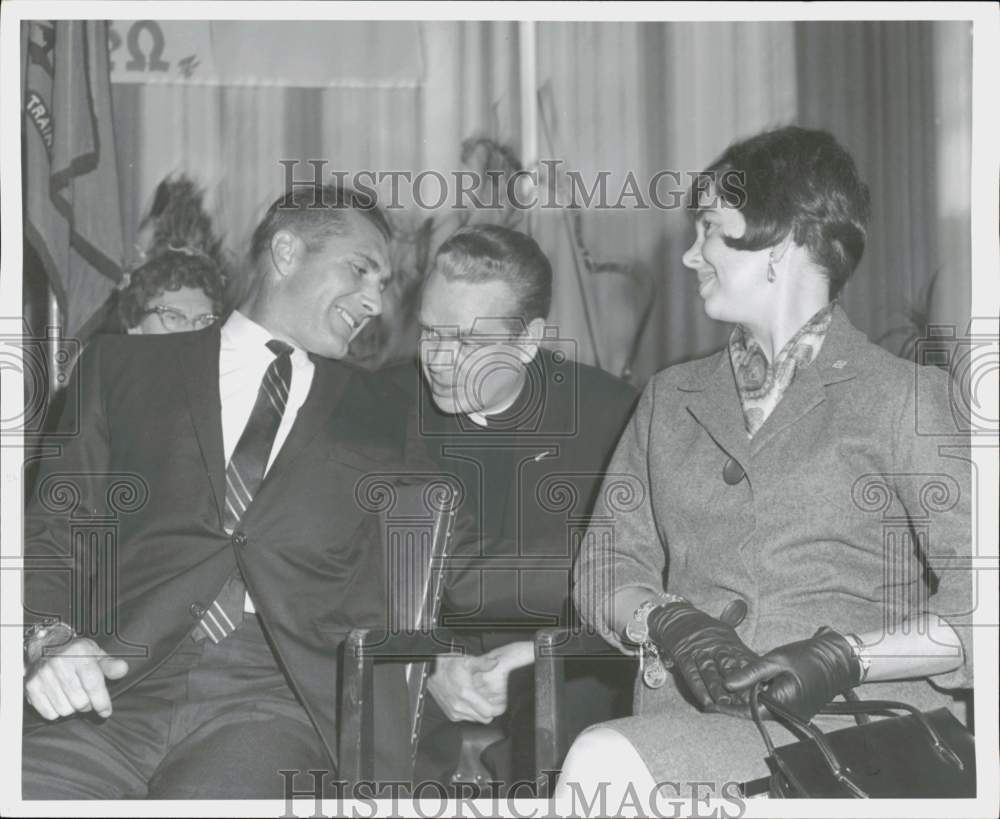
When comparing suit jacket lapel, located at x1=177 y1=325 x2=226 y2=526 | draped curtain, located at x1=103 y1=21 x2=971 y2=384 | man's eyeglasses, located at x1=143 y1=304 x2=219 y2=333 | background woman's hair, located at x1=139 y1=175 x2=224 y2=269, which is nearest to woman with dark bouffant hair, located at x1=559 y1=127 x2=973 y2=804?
draped curtain, located at x1=103 y1=21 x2=971 y2=384

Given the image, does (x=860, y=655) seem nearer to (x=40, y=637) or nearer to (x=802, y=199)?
(x=802, y=199)

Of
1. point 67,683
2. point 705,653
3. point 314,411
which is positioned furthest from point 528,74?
point 67,683

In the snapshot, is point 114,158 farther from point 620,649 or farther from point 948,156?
point 948,156

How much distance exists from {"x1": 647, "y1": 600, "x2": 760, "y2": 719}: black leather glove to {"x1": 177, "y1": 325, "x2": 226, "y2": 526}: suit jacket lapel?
0.81 meters

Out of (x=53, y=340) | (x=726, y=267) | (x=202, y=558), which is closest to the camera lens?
(x=726, y=267)

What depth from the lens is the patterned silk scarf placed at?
2010 millimetres

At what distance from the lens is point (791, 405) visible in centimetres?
198

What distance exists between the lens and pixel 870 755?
1.76 meters

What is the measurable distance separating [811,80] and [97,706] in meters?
1.80

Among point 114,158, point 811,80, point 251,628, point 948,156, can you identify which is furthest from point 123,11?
point 948,156

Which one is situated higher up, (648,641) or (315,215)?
(315,215)

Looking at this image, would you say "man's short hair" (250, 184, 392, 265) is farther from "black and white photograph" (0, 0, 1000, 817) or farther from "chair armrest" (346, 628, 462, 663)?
"chair armrest" (346, 628, 462, 663)

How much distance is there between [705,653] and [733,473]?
0.31 metres

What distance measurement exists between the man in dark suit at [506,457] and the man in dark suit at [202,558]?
0.13 meters
